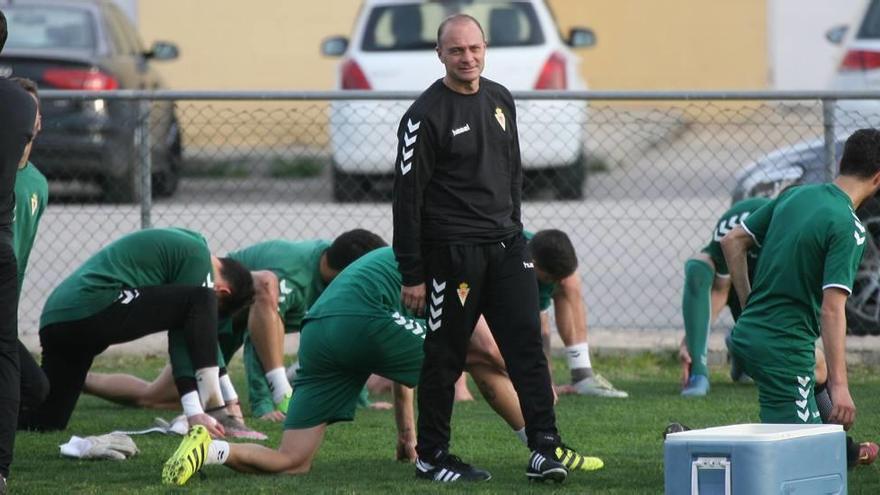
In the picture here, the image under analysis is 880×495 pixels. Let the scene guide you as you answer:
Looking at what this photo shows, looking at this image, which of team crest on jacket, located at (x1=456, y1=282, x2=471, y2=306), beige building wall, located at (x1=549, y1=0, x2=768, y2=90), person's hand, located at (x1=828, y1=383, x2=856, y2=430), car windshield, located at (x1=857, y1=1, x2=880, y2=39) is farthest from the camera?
beige building wall, located at (x1=549, y1=0, x2=768, y2=90)

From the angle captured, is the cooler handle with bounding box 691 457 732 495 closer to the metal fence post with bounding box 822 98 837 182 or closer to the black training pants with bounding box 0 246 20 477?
the black training pants with bounding box 0 246 20 477

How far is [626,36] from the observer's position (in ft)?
72.6

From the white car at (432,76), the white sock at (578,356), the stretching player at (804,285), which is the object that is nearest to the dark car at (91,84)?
the white car at (432,76)

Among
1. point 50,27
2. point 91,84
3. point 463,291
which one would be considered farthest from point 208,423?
point 50,27

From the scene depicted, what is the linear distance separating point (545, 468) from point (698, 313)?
9.37 feet

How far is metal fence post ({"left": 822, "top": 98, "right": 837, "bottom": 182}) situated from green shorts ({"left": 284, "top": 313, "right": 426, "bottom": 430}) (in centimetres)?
399

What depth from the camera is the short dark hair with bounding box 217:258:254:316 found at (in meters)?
8.62

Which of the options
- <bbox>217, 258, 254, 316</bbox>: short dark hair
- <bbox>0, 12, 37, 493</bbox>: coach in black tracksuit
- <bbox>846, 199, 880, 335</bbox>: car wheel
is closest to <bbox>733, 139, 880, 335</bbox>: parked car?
<bbox>846, 199, 880, 335</bbox>: car wheel

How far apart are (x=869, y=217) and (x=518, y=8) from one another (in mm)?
5643

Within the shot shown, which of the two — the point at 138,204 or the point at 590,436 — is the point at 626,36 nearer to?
the point at 138,204

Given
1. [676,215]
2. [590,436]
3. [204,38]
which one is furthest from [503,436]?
[204,38]

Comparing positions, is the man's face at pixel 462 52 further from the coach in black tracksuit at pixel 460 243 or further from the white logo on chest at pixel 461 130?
the white logo on chest at pixel 461 130

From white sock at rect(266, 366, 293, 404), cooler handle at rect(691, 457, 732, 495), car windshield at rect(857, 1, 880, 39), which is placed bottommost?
white sock at rect(266, 366, 293, 404)

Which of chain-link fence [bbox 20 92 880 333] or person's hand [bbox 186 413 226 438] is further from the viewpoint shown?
chain-link fence [bbox 20 92 880 333]
